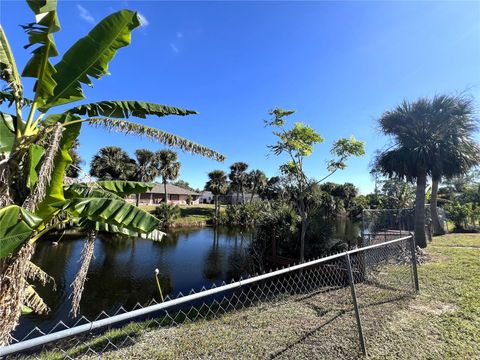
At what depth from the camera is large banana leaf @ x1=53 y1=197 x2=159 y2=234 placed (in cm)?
301

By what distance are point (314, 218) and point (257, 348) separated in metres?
7.99

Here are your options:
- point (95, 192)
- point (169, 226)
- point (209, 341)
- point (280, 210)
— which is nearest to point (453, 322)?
point (209, 341)

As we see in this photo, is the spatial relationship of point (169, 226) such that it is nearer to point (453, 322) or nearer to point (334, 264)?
point (334, 264)

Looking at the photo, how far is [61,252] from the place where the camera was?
679 inches

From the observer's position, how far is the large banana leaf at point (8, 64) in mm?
3168

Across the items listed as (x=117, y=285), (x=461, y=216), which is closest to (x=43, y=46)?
(x=117, y=285)

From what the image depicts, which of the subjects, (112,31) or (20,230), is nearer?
(20,230)

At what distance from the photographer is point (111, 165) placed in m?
32.8

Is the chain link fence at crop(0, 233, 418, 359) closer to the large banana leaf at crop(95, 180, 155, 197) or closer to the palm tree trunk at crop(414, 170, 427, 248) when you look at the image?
the large banana leaf at crop(95, 180, 155, 197)

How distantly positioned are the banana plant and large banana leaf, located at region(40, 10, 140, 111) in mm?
11

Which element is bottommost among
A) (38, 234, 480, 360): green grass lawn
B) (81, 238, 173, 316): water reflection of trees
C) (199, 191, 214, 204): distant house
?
(81, 238, 173, 316): water reflection of trees

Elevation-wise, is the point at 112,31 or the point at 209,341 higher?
the point at 112,31

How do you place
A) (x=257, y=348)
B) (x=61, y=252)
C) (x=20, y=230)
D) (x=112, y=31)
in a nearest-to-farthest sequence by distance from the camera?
(x=20, y=230) → (x=112, y=31) → (x=257, y=348) → (x=61, y=252)

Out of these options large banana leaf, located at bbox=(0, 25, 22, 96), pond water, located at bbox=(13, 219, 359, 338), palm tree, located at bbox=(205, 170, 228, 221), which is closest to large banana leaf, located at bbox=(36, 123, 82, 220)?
large banana leaf, located at bbox=(0, 25, 22, 96)
